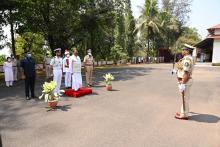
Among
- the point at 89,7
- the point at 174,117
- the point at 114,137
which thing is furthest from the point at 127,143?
the point at 89,7

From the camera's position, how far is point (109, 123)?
8242 millimetres

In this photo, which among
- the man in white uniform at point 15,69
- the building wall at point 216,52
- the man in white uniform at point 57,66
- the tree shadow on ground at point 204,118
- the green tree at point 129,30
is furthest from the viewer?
the green tree at point 129,30

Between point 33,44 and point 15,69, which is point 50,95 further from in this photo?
point 33,44

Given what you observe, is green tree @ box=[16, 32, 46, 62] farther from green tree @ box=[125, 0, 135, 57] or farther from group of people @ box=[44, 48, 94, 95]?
group of people @ box=[44, 48, 94, 95]

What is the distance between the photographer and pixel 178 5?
226ft

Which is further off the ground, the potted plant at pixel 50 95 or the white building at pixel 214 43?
the white building at pixel 214 43

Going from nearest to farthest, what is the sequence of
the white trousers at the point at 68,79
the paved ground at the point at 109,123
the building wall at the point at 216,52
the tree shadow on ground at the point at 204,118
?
the paved ground at the point at 109,123, the tree shadow on ground at the point at 204,118, the white trousers at the point at 68,79, the building wall at the point at 216,52

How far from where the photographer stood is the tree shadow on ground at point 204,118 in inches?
343

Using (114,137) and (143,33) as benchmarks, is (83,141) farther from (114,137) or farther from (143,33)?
(143,33)

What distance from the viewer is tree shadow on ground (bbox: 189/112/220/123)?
28.6ft

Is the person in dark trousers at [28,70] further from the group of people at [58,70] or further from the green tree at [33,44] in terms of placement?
the green tree at [33,44]

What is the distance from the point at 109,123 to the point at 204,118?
2.95m

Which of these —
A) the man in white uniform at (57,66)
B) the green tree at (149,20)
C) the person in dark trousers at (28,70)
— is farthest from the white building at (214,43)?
the person in dark trousers at (28,70)

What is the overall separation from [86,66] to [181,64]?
803cm
